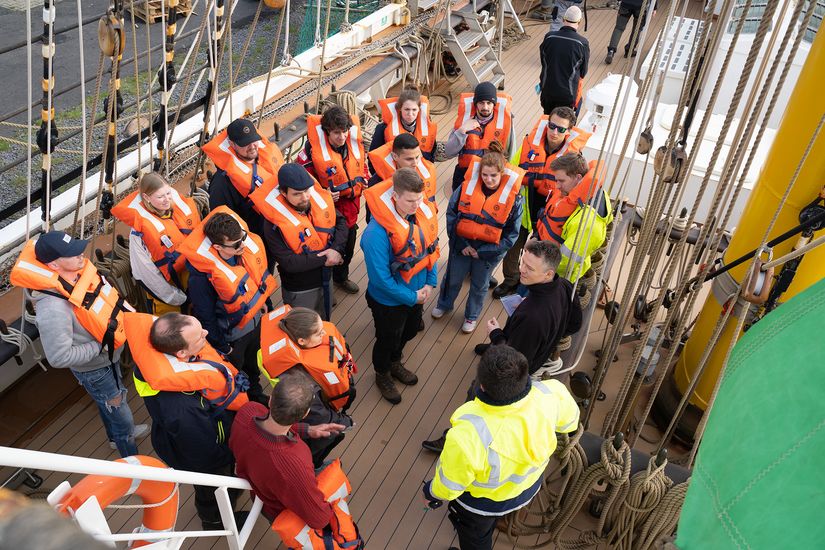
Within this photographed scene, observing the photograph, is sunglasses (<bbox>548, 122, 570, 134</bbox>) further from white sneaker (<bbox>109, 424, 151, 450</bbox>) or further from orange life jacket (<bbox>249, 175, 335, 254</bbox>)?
white sneaker (<bbox>109, 424, 151, 450</bbox>)

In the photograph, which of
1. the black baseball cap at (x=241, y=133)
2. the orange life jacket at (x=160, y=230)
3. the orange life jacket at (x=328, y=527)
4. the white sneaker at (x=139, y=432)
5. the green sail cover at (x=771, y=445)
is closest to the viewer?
the green sail cover at (x=771, y=445)

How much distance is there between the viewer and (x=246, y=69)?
406 inches

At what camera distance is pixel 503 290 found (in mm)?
4605

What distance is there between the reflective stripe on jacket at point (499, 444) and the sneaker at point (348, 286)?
232 centimetres

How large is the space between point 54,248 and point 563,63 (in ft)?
14.6

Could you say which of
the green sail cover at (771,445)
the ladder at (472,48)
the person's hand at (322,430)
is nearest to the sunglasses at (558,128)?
the person's hand at (322,430)

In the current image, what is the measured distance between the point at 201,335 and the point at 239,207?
1458 mm

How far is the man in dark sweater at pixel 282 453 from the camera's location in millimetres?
2146

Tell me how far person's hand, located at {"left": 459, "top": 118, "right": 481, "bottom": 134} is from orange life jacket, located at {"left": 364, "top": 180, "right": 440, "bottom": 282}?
1180mm

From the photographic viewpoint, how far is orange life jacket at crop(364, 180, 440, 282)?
327 cm

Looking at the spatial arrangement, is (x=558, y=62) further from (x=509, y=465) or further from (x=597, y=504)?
(x=509, y=465)

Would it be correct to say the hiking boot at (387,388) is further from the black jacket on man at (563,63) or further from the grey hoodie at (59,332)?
the black jacket on man at (563,63)

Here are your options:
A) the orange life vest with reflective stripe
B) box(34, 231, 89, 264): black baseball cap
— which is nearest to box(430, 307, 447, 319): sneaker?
the orange life vest with reflective stripe

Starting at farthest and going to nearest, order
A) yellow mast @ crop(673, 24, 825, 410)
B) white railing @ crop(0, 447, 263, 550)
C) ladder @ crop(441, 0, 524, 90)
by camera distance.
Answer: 1. ladder @ crop(441, 0, 524, 90)
2. yellow mast @ crop(673, 24, 825, 410)
3. white railing @ crop(0, 447, 263, 550)
